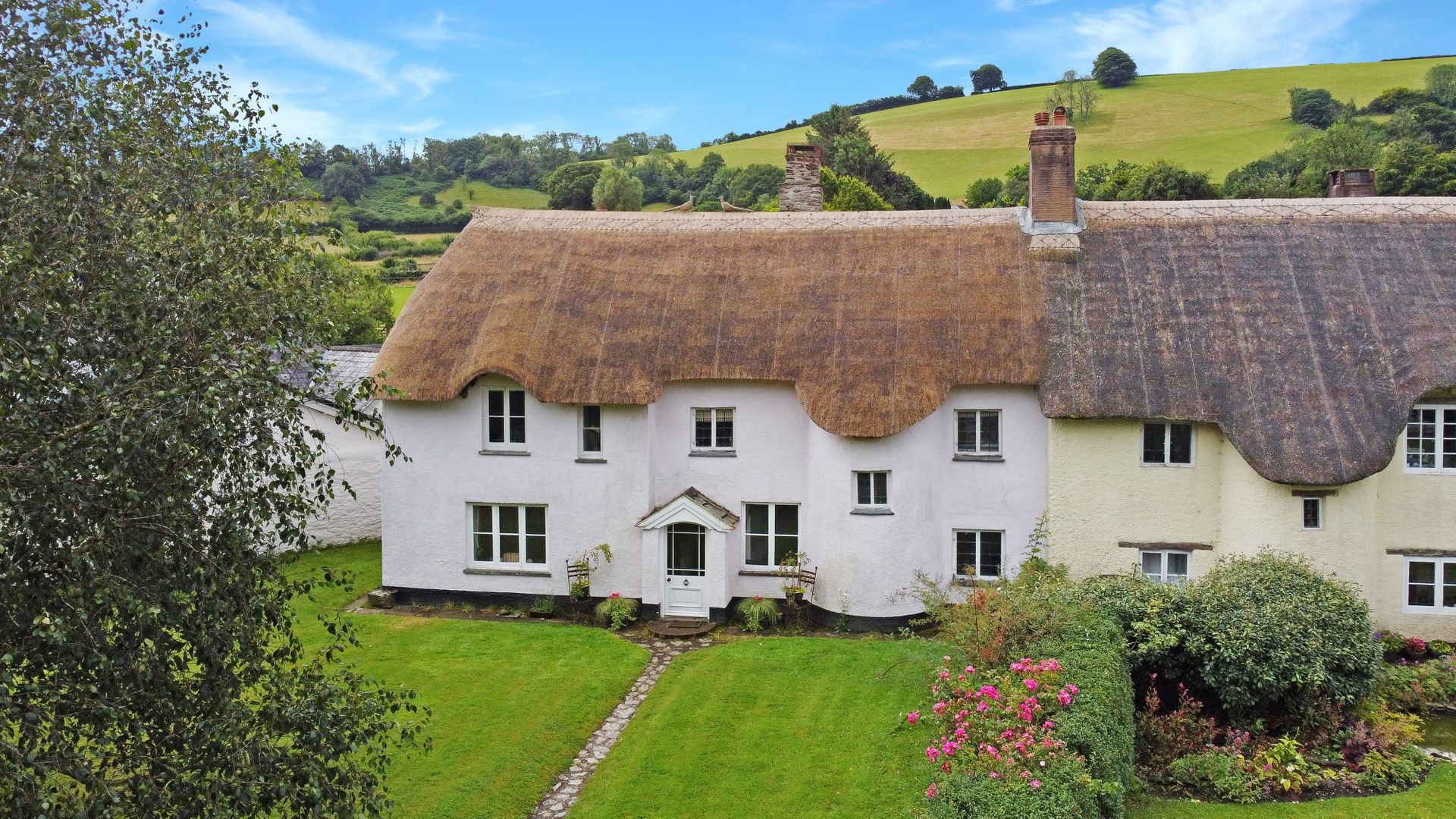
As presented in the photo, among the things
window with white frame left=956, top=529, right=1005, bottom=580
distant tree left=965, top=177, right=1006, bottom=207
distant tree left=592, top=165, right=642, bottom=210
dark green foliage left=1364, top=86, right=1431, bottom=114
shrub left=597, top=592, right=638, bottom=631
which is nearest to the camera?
shrub left=597, top=592, right=638, bottom=631

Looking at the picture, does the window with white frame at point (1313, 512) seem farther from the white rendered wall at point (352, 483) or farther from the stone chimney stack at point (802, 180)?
the white rendered wall at point (352, 483)

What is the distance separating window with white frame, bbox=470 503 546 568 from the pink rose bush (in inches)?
391

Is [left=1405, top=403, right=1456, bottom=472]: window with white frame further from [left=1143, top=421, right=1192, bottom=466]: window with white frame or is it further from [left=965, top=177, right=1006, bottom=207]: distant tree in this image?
[left=965, top=177, right=1006, bottom=207]: distant tree

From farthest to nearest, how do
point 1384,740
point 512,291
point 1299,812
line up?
point 512,291, point 1384,740, point 1299,812

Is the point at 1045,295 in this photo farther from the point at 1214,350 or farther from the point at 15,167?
the point at 15,167

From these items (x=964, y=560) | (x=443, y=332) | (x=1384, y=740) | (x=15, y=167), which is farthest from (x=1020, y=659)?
(x=443, y=332)

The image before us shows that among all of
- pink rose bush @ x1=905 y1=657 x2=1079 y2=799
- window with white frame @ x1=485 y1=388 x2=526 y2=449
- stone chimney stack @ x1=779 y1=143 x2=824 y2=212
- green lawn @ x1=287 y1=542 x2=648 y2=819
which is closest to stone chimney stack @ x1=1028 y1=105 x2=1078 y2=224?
stone chimney stack @ x1=779 y1=143 x2=824 y2=212

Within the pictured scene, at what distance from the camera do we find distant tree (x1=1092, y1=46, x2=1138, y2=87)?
92.9 meters

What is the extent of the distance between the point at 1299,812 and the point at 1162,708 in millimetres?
2651

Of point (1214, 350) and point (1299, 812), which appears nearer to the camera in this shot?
point (1299, 812)

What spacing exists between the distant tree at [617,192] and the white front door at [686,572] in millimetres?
40631

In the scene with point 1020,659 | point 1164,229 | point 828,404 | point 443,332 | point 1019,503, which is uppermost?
point 1164,229

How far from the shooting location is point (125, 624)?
22.1 ft

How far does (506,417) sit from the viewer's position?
21.6m
